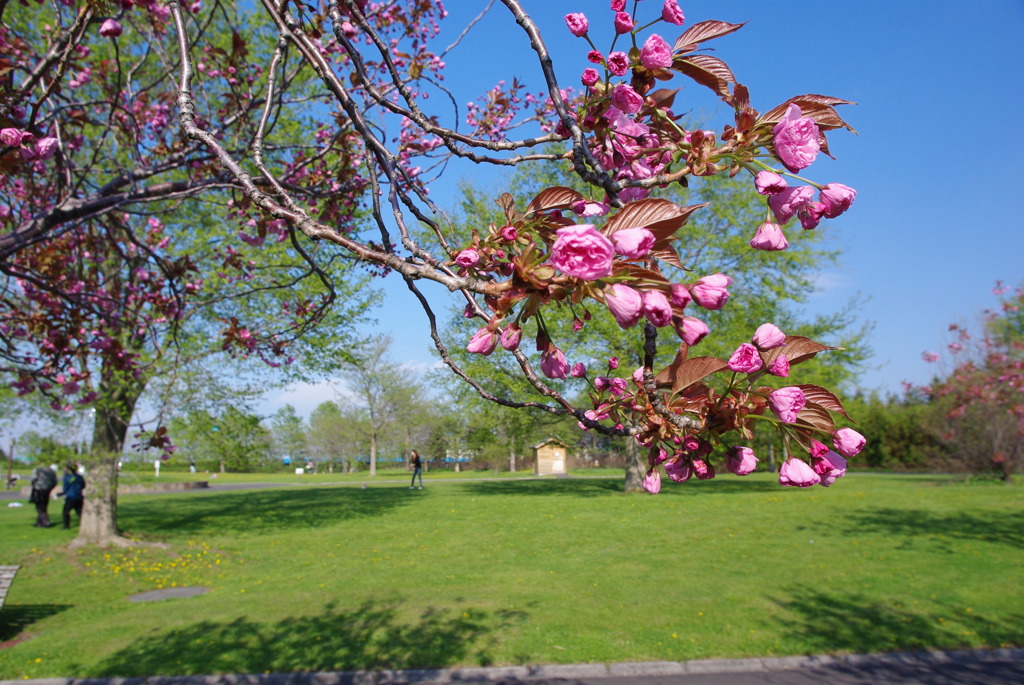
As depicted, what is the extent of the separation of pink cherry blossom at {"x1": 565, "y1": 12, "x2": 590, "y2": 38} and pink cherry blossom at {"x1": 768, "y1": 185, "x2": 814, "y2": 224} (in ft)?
1.89

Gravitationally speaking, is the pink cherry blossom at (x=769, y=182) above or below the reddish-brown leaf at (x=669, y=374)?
above

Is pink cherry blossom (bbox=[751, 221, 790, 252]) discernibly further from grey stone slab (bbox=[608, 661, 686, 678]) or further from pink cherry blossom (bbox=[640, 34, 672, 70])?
grey stone slab (bbox=[608, 661, 686, 678])

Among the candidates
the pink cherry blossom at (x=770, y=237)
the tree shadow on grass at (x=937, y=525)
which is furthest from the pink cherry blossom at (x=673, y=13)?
the tree shadow on grass at (x=937, y=525)

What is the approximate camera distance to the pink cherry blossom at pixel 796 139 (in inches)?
38.5

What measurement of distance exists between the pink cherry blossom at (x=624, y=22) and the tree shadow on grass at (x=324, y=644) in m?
5.02

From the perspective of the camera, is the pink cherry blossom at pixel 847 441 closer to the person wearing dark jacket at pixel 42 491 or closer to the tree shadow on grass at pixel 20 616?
the tree shadow on grass at pixel 20 616

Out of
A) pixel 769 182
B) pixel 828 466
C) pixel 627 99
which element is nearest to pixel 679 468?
pixel 828 466

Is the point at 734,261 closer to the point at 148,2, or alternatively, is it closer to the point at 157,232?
the point at 157,232

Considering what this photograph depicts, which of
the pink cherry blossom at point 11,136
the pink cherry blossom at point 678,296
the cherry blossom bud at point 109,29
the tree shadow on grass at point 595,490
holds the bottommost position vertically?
the tree shadow on grass at point 595,490

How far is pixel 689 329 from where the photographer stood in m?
0.85

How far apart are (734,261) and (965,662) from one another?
46.8 feet

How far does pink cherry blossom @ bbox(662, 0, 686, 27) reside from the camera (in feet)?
4.05

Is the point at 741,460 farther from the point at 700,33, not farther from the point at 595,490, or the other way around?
the point at 595,490

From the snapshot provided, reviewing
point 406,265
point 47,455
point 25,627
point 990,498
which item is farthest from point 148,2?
point 990,498
